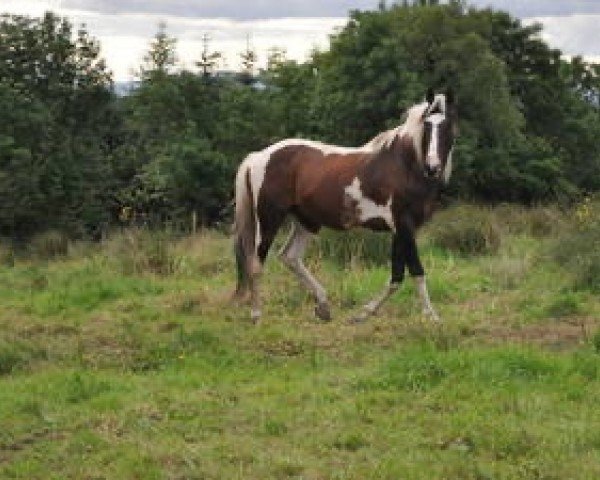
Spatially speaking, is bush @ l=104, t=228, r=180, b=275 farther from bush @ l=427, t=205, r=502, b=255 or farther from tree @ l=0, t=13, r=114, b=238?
tree @ l=0, t=13, r=114, b=238

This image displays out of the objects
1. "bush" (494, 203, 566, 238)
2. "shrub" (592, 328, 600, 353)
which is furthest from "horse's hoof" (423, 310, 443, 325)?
"bush" (494, 203, 566, 238)

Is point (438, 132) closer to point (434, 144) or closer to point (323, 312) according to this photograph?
point (434, 144)

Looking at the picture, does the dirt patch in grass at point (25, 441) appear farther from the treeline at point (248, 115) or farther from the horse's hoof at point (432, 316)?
the treeline at point (248, 115)

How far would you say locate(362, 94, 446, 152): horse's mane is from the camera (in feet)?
30.7

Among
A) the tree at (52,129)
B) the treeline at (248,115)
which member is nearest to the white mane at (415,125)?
the treeline at (248,115)

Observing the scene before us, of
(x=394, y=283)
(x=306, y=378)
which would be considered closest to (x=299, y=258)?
(x=394, y=283)

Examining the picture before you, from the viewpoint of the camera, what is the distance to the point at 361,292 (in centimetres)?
1105

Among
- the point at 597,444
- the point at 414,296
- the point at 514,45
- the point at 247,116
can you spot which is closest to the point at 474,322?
the point at 414,296

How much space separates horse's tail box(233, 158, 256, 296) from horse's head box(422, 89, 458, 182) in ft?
6.76

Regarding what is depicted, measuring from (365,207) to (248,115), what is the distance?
86.8 feet

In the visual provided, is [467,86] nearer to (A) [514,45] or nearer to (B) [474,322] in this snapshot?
(A) [514,45]

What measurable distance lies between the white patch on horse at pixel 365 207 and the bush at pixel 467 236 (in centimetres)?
446

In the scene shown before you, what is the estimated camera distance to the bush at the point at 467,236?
14297 mm

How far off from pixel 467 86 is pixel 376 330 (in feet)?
61.0
